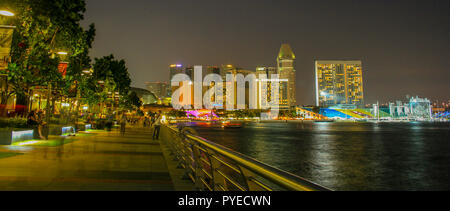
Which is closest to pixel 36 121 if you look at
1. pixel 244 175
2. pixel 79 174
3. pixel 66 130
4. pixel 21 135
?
pixel 21 135

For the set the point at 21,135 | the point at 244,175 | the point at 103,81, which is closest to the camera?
the point at 244,175

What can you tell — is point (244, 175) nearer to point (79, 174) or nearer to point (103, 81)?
point (79, 174)

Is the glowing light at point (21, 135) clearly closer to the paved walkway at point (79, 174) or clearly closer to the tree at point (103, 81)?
the paved walkway at point (79, 174)

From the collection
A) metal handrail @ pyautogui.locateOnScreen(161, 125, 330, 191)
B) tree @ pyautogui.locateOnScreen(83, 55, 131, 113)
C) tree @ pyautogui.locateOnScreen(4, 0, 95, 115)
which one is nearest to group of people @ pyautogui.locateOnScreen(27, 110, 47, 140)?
tree @ pyautogui.locateOnScreen(4, 0, 95, 115)

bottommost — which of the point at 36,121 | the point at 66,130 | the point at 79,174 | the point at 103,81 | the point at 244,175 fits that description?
the point at 79,174

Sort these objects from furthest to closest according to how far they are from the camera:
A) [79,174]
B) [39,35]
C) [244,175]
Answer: [39,35]
[79,174]
[244,175]

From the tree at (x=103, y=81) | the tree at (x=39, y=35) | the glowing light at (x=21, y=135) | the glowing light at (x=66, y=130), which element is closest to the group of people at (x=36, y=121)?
the glowing light at (x=21, y=135)

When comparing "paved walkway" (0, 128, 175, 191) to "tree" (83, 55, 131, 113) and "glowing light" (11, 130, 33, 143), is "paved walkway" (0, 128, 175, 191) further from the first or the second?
"tree" (83, 55, 131, 113)

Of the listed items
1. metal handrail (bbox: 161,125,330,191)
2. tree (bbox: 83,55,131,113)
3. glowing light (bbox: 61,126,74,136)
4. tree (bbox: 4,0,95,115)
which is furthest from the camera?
Result: tree (bbox: 83,55,131,113)

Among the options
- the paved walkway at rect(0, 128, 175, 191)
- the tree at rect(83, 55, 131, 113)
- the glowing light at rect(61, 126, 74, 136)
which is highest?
the tree at rect(83, 55, 131, 113)

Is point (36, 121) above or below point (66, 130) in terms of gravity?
above

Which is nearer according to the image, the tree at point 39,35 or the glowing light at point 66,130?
the tree at point 39,35
